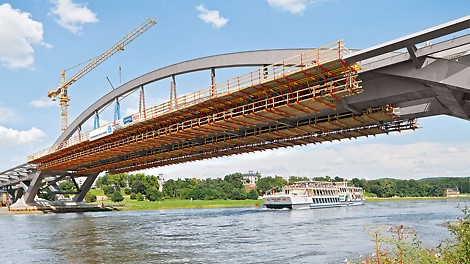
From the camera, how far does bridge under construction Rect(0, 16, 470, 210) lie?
20594 mm

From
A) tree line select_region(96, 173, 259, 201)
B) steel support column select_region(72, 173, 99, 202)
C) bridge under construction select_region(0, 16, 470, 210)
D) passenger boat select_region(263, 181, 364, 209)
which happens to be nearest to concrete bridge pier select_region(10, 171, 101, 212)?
steel support column select_region(72, 173, 99, 202)

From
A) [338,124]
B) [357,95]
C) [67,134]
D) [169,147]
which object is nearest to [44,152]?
[67,134]

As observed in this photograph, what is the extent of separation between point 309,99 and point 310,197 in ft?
238

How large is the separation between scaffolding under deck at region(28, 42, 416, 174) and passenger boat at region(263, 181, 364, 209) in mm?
40062

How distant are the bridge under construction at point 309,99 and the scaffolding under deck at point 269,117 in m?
0.07

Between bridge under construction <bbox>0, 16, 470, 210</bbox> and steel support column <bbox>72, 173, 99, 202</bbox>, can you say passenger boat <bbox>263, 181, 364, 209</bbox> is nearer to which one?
steel support column <bbox>72, 173, 99, 202</bbox>

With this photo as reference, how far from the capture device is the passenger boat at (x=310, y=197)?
301ft

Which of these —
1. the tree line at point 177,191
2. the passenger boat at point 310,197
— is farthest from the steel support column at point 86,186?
the tree line at point 177,191

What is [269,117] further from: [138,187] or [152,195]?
[138,187]

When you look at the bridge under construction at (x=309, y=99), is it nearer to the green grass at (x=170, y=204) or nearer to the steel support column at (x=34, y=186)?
the steel support column at (x=34, y=186)

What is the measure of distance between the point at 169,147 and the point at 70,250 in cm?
2709

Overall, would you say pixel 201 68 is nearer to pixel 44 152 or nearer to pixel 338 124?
pixel 338 124

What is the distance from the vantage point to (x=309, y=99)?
26.2 m

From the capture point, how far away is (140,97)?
4850 centimetres
